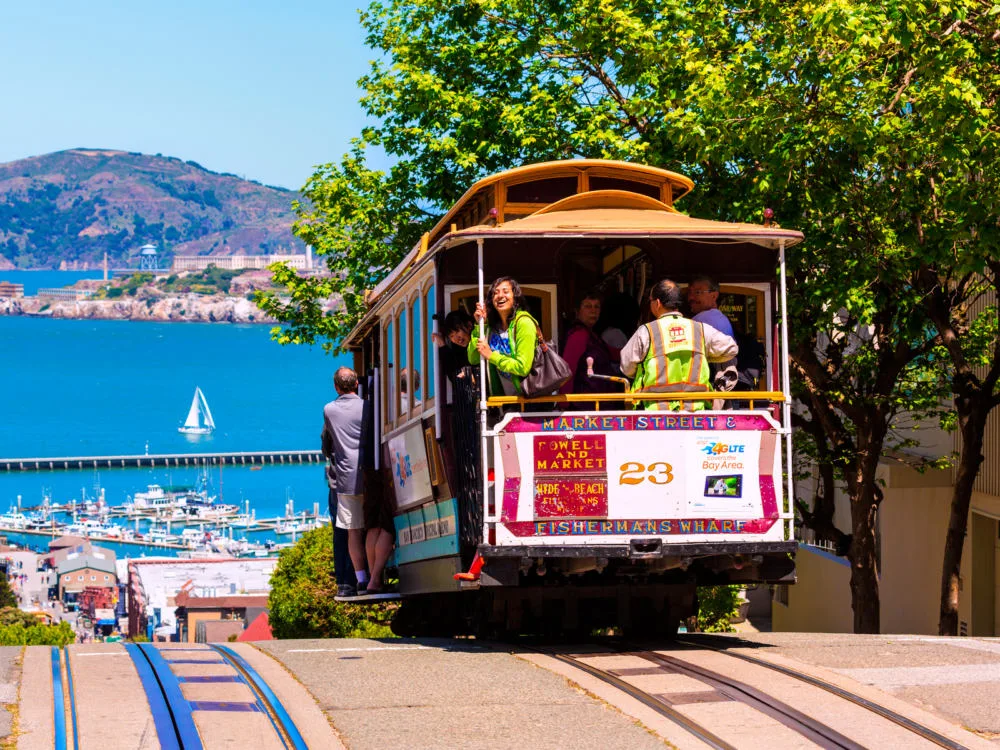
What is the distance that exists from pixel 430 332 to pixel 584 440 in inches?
81.4

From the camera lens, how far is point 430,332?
1228cm

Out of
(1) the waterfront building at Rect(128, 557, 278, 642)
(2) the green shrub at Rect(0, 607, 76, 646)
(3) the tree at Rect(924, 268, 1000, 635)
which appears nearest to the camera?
(3) the tree at Rect(924, 268, 1000, 635)

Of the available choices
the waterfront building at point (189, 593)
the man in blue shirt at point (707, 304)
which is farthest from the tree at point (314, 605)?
the waterfront building at point (189, 593)

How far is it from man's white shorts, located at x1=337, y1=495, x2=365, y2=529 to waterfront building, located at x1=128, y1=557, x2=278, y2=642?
74.6 meters

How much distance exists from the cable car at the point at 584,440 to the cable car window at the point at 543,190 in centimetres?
1

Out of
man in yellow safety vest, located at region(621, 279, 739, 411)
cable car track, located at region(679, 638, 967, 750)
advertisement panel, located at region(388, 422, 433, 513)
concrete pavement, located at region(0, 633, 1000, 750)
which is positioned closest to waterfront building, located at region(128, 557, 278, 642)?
advertisement panel, located at region(388, 422, 433, 513)

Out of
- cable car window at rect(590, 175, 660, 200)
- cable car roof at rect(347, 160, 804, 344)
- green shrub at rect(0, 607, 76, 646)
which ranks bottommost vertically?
green shrub at rect(0, 607, 76, 646)

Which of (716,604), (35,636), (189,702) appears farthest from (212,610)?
(189,702)

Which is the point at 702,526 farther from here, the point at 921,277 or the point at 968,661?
the point at 921,277

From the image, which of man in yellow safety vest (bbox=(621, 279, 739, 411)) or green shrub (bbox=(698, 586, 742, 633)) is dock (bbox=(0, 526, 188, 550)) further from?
man in yellow safety vest (bbox=(621, 279, 739, 411))

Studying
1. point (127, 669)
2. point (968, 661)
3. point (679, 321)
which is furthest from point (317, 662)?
point (968, 661)

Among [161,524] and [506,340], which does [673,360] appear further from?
[161,524]

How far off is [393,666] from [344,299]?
16.5 metres

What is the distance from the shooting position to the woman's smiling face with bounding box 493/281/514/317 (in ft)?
35.7
